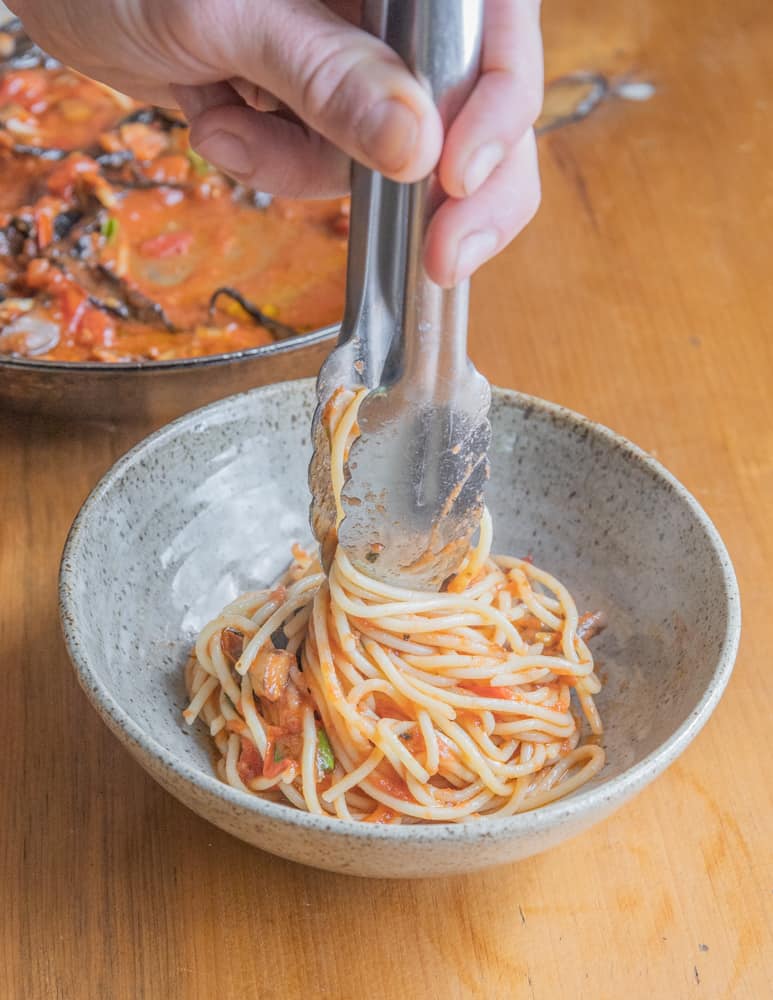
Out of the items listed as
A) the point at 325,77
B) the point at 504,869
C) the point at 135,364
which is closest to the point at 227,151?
the point at 135,364

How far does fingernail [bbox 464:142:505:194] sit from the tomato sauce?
1.00 m

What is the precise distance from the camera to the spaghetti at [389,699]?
1.34 meters

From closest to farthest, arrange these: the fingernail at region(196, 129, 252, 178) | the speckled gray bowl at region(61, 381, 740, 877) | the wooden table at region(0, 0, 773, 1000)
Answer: the speckled gray bowl at region(61, 381, 740, 877) < the wooden table at region(0, 0, 773, 1000) < the fingernail at region(196, 129, 252, 178)

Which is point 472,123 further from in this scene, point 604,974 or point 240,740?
point 604,974

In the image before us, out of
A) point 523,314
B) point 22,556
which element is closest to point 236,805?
point 22,556

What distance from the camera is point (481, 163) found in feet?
3.50

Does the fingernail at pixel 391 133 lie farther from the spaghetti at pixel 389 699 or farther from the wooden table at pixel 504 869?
the wooden table at pixel 504 869

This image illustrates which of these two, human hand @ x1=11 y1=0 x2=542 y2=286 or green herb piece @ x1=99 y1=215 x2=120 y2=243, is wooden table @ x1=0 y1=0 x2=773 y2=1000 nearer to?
green herb piece @ x1=99 y1=215 x2=120 y2=243

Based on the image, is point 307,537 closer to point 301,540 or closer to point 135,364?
point 301,540

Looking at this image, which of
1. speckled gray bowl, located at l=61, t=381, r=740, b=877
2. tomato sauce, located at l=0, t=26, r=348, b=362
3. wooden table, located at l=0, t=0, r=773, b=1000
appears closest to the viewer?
speckled gray bowl, located at l=61, t=381, r=740, b=877

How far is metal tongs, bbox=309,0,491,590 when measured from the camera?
1.05 meters

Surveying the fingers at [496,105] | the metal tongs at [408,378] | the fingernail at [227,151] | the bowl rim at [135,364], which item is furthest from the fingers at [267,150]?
the fingers at [496,105]

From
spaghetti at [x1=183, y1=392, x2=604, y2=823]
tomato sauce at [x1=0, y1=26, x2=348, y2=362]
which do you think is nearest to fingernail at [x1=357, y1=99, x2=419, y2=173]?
spaghetti at [x1=183, y1=392, x2=604, y2=823]

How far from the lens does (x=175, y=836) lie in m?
1.38
